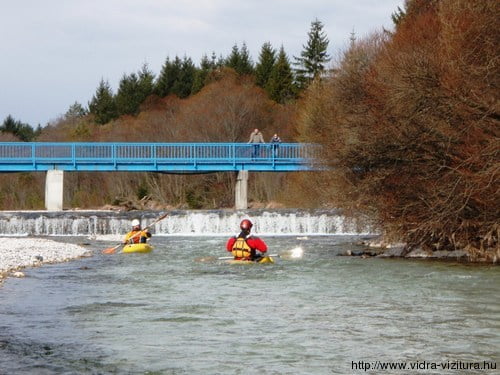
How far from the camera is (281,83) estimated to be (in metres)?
72.7

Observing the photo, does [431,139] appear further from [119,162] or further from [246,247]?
[119,162]

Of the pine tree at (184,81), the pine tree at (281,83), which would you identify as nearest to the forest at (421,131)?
the pine tree at (281,83)

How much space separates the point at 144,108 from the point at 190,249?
50315mm

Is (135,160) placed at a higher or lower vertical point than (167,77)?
lower

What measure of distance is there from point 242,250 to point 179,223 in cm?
1701

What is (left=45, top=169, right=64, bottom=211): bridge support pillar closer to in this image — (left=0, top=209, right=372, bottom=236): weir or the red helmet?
(left=0, top=209, right=372, bottom=236): weir

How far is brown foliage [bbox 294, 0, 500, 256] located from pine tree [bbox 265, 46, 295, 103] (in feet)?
140

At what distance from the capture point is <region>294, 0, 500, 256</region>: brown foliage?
78.7 ft

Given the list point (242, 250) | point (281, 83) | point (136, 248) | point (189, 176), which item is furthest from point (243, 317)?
point (281, 83)

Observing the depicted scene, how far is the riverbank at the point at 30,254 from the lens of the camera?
894 inches

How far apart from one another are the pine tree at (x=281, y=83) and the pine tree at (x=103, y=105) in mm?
16238

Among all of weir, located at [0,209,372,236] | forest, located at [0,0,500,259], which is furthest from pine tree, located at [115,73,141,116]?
weir, located at [0,209,372,236]

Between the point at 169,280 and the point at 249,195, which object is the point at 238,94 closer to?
the point at 249,195

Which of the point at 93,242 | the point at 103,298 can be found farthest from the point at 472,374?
the point at 93,242
